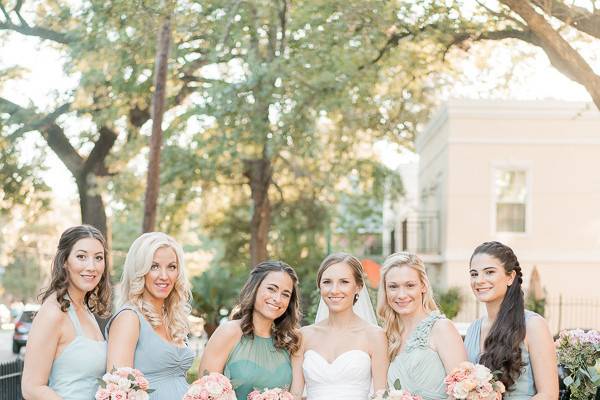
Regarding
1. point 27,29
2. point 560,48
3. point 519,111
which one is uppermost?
point 27,29

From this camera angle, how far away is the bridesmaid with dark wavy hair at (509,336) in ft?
22.6

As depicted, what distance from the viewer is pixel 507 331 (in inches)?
276

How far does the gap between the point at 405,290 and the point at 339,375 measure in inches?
30.6

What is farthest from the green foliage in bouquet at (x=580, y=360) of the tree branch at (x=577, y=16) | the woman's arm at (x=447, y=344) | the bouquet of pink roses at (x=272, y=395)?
the tree branch at (x=577, y=16)

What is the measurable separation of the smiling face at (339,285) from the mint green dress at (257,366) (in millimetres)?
516

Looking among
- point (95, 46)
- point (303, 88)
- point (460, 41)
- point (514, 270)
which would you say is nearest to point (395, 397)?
point (514, 270)

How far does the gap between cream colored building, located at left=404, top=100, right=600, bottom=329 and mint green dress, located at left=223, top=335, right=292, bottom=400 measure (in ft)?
63.3

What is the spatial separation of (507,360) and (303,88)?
1375 cm

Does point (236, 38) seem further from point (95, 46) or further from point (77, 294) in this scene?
point (77, 294)

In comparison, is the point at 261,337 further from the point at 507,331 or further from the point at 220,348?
the point at 507,331

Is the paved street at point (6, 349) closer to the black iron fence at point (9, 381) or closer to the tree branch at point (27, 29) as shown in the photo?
the tree branch at point (27, 29)

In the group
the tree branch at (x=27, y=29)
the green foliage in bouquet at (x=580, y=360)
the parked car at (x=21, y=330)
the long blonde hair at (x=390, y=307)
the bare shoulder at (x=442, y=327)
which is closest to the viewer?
the bare shoulder at (x=442, y=327)

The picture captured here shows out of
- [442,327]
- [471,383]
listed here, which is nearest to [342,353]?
[442,327]

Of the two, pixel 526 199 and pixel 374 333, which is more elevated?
pixel 526 199
